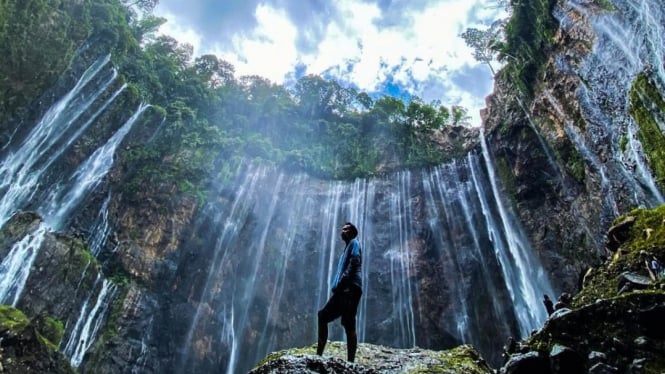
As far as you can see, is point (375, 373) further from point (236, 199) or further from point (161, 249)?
point (236, 199)

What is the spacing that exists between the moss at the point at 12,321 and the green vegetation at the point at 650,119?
1419 centimetres

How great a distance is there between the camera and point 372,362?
17.7 feet

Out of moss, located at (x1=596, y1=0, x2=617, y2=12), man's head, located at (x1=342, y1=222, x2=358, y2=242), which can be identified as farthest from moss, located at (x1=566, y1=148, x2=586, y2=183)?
man's head, located at (x1=342, y1=222, x2=358, y2=242)

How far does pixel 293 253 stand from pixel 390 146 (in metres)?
8.67

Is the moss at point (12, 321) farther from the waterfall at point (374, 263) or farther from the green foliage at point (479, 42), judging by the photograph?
the green foliage at point (479, 42)

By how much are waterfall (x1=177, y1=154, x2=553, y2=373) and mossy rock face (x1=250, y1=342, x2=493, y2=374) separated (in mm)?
11886

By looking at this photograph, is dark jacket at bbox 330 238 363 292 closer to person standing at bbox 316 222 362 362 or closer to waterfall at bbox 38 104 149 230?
person standing at bbox 316 222 362 362

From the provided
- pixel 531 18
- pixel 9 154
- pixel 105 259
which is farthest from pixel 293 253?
pixel 531 18

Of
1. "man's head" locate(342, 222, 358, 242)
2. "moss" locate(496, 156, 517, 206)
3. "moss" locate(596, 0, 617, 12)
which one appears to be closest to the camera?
"man's head" locate(342, 222, 358, 242)

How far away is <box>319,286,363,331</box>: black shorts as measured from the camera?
14.5 ft

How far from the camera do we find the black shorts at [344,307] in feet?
14.5

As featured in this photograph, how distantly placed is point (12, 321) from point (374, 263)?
1415 centimetres

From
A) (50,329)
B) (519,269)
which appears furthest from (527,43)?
(50,329)

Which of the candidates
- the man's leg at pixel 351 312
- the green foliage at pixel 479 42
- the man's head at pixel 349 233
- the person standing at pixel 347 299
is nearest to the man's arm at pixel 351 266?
the person standing at pixel 347 299
